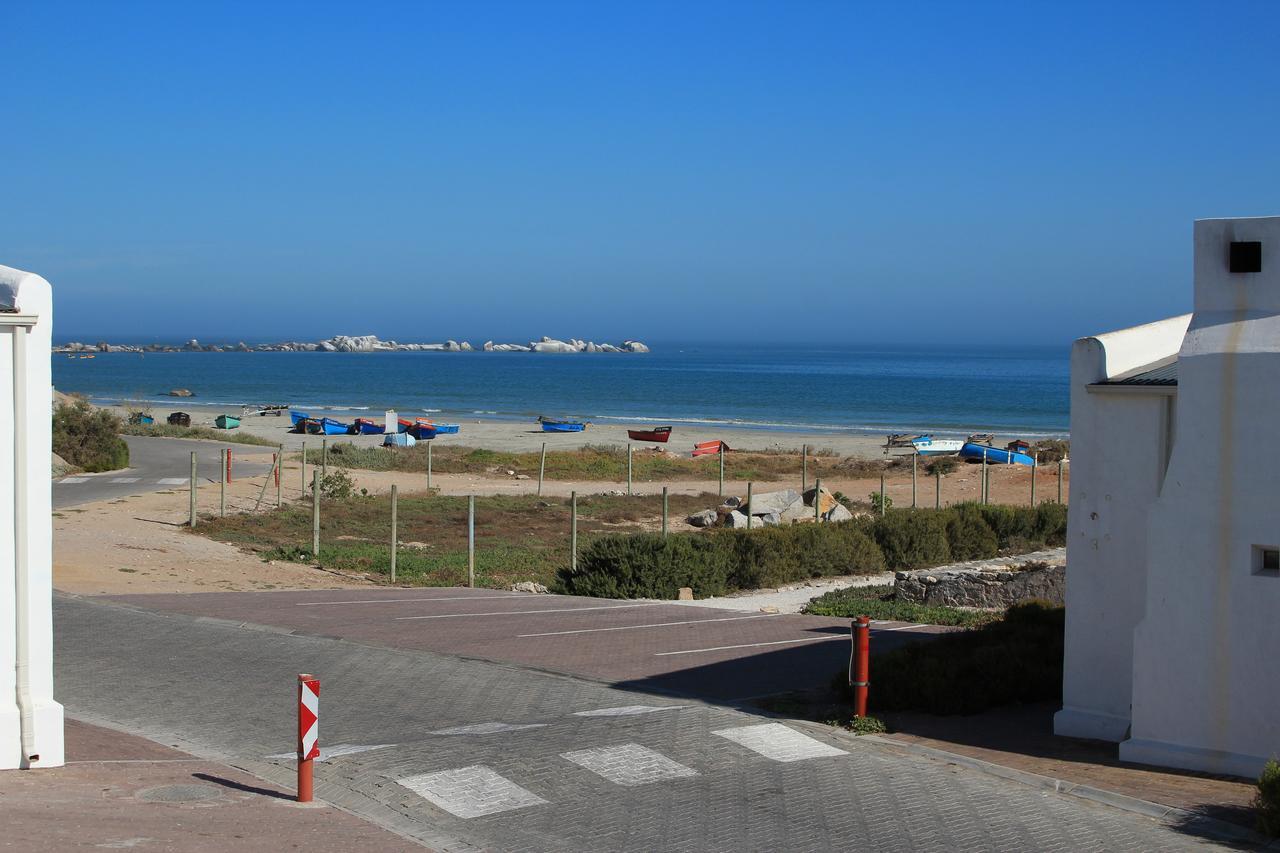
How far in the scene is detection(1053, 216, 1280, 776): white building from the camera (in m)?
9.52

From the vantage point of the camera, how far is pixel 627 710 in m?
11.7

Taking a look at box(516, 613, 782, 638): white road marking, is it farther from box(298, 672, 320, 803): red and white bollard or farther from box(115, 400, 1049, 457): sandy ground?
box(115, 400, 1049, 457): sandy ground

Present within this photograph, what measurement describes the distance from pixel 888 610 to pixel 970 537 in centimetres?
A: 912

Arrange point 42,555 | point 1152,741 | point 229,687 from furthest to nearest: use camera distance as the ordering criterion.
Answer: point 229,687 → point 1152,741 → point 42,555

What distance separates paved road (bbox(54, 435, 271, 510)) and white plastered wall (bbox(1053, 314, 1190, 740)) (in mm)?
25603

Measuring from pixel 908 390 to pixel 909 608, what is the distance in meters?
128

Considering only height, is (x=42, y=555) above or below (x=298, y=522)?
above

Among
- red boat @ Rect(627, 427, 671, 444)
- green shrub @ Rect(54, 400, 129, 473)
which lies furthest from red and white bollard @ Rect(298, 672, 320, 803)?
red boat @ Rect(627, 427, 671, 444)

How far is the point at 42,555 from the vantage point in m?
9.38

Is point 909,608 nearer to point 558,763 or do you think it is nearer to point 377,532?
point 558,763

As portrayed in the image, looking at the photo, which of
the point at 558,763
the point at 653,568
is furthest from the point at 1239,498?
the point at 653,568

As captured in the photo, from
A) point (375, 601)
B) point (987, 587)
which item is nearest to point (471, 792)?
point (375, 601)

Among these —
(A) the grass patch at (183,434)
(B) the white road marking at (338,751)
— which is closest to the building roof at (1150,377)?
(B) the white road marking at (338,751)

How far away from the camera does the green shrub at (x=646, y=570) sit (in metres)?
22.2
